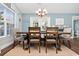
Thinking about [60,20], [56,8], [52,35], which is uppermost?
[56,8]

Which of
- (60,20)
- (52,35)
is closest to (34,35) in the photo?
(52,35)

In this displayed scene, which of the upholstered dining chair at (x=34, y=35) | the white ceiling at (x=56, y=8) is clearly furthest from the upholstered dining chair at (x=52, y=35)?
the white ceiling at (x=56, y=8)

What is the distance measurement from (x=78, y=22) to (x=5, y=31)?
3.83 metres

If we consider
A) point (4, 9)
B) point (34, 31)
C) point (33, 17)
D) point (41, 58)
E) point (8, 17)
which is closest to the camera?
point (41, 58)

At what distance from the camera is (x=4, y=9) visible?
15.5 ft

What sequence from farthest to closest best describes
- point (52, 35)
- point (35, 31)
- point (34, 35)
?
point (52, 35)
point (34, 35)
point (35, 31)

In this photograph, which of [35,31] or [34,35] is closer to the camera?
[35,31]

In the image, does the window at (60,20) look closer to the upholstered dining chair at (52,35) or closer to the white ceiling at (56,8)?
the white ceiling at (56,8)

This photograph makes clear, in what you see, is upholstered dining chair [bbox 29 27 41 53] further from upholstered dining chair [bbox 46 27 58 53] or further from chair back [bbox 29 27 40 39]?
upholstered dining chair [bbox 46 27 58 53]

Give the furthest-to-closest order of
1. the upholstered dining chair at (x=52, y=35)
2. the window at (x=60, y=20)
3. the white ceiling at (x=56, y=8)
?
the window at (x=60, y=20), the white ceiling at (x=56, y=8), the upholstered dining chair at (x=52, y=35)

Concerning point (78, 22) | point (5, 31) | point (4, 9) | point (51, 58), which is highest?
point (4, 9)

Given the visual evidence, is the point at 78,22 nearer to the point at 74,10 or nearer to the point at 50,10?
the point at 74,10

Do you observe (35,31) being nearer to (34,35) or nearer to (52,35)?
(34,35)

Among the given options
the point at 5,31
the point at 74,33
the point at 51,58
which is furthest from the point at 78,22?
the point at 51,58
